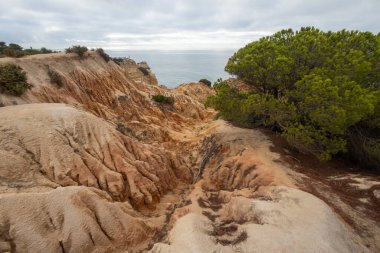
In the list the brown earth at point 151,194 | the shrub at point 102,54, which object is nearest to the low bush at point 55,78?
the brown earth at point 151,194

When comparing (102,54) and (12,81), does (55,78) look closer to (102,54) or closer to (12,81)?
(12,81)

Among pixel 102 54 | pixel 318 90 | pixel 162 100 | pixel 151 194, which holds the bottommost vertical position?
pixel 151 194

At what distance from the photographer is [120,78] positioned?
2402 centimetres

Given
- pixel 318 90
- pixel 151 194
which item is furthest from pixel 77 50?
pixel 318 90

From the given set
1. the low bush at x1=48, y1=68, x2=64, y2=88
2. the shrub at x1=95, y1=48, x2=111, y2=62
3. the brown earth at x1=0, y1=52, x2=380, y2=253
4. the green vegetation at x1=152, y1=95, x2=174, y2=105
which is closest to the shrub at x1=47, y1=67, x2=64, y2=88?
the low bush at x1=48, y1=68, x2=64, y2=88

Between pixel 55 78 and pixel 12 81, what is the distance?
3583mm

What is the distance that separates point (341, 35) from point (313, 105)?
457 centimetres

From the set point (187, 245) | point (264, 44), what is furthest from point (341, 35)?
point (187, 245)

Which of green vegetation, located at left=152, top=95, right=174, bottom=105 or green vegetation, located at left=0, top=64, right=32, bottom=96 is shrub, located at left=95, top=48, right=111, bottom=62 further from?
green vegetation, located at left=0, top=64, right=32, bottom=96

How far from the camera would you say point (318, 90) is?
33.4 ft

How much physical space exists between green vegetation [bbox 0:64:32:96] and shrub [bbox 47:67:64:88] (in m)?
2.23

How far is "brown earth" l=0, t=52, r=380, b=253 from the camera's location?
6414mm

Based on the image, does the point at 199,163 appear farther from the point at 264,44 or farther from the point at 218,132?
the point at 264,44

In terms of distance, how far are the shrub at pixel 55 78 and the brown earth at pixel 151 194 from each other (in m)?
0.52
